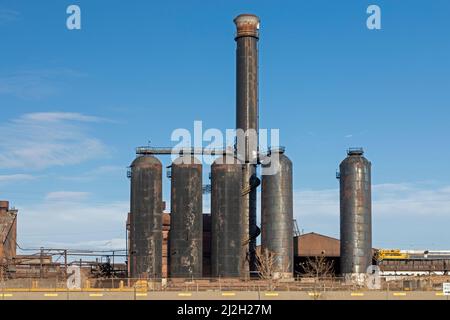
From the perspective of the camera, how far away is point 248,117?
91.1 m

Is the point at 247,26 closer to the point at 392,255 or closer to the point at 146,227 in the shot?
the point at 146,227

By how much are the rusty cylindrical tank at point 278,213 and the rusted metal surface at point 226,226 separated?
3.39m

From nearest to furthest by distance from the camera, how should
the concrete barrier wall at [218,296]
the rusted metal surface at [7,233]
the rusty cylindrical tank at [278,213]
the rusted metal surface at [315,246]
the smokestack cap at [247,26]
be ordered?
the concrete barrier wall at [218,296] < the rusty cylindrical tank at [278,213] < the rusted metal surface at [7,233] < the smokestack cap at [247,26] < the rusted metal surface at [315,246]

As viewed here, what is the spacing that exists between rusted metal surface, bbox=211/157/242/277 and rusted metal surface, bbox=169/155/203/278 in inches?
68.3

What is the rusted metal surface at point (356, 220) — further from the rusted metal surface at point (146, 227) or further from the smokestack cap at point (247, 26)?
the rusted metal surface at point (146, 227)

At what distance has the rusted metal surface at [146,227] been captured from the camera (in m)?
82.3

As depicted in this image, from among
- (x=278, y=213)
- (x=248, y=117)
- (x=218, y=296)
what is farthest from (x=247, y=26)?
(x=218, y=296)

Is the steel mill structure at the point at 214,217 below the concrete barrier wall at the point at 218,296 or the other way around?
the other way around

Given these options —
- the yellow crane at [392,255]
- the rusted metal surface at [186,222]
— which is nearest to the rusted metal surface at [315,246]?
the yellow crane at [392,255]

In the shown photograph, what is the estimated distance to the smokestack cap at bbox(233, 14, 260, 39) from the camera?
9319 centimetres

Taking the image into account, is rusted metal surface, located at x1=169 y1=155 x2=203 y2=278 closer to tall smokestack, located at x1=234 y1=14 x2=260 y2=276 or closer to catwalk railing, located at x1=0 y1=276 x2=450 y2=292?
catwalk railing, located at x1=0 y1=276 x2=450 y2=292

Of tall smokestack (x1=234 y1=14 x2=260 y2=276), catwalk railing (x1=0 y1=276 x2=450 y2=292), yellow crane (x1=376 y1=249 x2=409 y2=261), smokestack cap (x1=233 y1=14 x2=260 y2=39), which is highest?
smokestack cap (x1=233 y1=14 x2=260 y2=39)

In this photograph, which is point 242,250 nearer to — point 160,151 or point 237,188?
point 237,188

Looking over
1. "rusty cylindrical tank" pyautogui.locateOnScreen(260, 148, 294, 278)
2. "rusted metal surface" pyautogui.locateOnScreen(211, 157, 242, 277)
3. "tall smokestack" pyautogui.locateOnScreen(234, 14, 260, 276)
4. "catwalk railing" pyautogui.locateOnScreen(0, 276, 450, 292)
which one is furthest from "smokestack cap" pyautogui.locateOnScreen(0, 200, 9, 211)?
"rusty cylindrical tank" pyautogui.locateOnScreen(260, 148, 294, 278)
